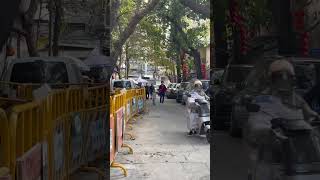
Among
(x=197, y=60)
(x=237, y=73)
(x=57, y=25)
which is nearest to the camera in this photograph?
(x=57, y=25)

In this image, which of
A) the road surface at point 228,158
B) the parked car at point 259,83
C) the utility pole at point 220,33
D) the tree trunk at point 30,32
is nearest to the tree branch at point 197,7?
the utility pole at point 220,33

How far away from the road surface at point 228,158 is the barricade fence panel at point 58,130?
58cm

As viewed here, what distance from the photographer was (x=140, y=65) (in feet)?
18.6

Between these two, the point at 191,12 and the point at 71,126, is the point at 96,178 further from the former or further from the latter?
the point at 191,12

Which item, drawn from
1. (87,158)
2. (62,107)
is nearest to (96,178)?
(87,158)

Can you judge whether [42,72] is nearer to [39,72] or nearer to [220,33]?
[39,72]

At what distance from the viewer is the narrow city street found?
372cm

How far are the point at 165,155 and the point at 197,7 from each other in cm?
237

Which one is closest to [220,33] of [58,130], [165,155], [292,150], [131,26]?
[292,150]

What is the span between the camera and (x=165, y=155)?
14.6 feet

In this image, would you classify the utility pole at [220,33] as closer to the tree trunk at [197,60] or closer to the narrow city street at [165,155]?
the tree trunk at [197,60]

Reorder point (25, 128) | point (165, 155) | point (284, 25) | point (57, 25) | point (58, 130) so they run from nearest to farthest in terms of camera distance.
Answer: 1. point (284, 25)
2. point (57, 25)
3. point (25, 128)
4. point (58, 130)
5. point (165, 155)

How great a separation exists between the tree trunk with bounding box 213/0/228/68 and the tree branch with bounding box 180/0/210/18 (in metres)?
0.12

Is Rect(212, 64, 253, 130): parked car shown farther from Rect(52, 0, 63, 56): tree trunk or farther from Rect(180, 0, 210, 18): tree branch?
Rect(52, 0, 63, 56): tree trunk
